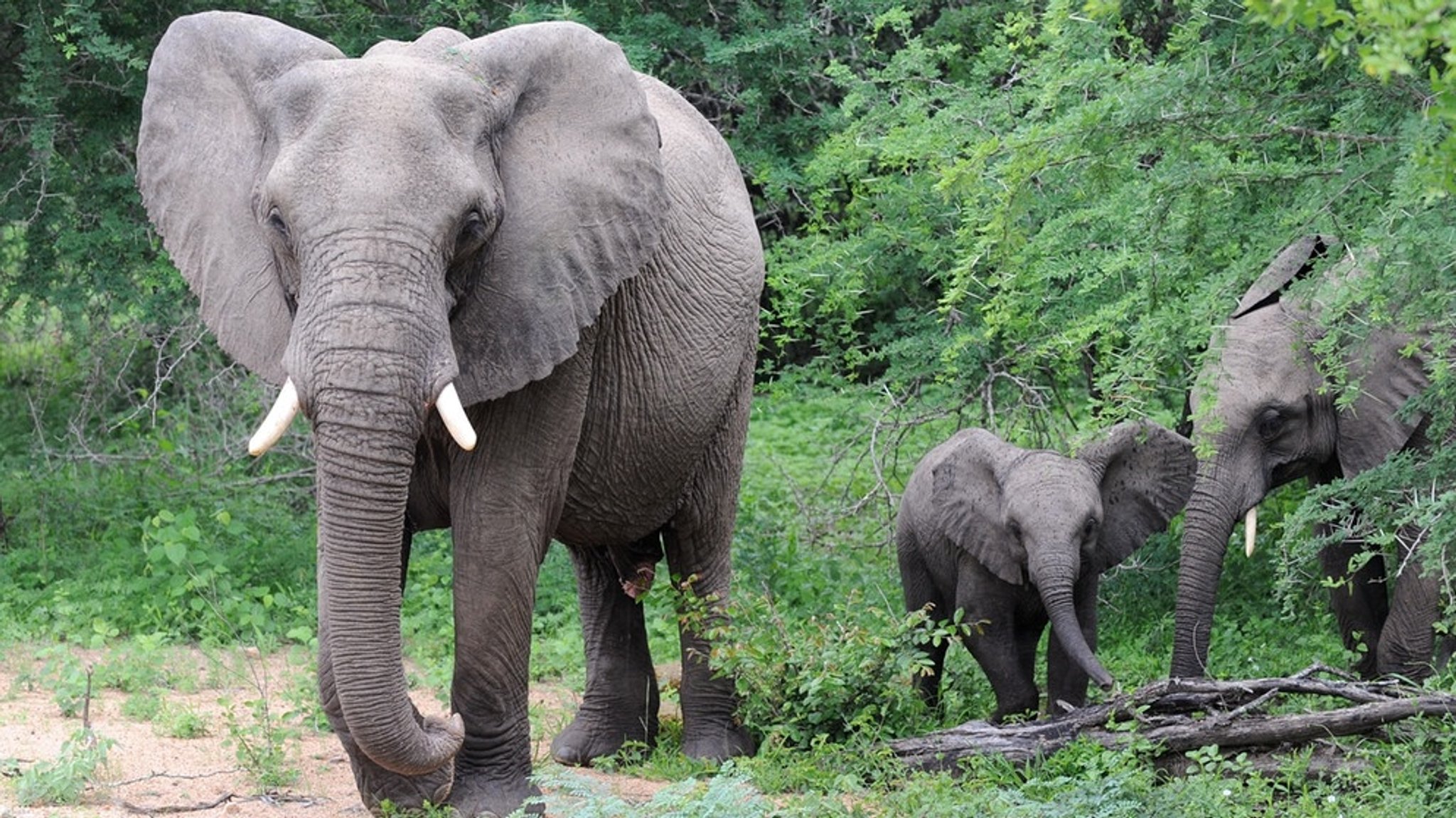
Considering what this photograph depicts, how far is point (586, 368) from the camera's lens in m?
6.52

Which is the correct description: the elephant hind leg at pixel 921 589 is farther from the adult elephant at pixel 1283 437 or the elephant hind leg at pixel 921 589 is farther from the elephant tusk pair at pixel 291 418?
the elephant tusk pair at pixel 291 418

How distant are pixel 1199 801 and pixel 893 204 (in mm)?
4770

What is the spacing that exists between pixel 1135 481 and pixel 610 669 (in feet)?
7.32

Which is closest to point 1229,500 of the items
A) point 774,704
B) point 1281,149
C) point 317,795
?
point 1281,149

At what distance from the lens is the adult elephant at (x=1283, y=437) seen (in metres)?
8.25

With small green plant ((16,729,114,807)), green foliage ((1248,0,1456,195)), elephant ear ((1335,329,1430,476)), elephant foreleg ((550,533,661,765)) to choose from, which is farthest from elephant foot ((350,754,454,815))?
elephant ear ((1335,329,1430,476))

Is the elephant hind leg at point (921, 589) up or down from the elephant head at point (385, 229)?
down

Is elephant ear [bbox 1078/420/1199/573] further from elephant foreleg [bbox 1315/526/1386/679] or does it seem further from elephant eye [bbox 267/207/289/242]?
elephant eye [bbox 267/207/289/242]

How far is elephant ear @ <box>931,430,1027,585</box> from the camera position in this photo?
321 inches

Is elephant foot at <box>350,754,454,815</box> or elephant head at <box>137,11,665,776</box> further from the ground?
elephant head at <box>137,11,665,776</box>

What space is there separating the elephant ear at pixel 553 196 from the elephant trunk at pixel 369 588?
0.52 meters

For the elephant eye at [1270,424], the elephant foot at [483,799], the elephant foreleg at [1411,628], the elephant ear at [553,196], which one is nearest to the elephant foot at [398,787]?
the elephant foot at [483,799]

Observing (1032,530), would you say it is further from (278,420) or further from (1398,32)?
(1398,32)

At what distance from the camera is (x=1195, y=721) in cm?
668
